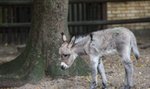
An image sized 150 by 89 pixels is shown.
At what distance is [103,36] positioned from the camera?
25.4ft

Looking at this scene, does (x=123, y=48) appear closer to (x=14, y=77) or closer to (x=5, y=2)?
(x=14, y=77)

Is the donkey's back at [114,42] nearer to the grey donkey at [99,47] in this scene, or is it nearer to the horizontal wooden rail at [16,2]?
the grey donkey at [99,47]

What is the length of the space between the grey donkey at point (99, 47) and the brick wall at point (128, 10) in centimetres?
717

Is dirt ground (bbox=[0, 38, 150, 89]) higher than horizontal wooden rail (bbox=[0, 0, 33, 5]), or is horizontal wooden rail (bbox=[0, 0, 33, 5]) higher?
horizontal wooden rail (bbox=[0, 0, 33, 5])

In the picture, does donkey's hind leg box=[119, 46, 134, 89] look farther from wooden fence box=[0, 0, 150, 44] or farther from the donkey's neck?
wooden fence box=[0, 0, 150, 44]

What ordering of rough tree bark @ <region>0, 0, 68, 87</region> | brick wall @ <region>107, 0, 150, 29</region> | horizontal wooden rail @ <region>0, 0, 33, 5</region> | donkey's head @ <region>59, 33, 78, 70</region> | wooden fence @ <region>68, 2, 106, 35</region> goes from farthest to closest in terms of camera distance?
brick wall @ <region>107, 0, 150, 29</region> < wooden fence @ <region>68, 2, 106, 35</region> < horizontal wooden rail @ <region>0, 0, 33, 5</region> < rough tree bark @ <region>0, 0, 68, 87</region> < donkey's head @ <region>59, 33, 78, 70</region>

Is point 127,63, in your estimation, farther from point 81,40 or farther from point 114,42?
point 81,40

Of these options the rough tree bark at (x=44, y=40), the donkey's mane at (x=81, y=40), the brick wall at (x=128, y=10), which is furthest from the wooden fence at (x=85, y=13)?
the donkey's mane at (x=81, y=40)

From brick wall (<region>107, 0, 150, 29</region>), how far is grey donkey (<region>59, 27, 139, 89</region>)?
23.5 ft

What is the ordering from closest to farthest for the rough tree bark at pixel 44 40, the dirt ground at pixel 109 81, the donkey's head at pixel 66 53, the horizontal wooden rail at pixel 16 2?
1. the donkey's head at pixel 66 53
2. the dirt ground at pixel 109 81
3. the rough tree bark at pixel 44 40
4. the horizontal wooden rail at pixel 16 2

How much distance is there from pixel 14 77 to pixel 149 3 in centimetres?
756

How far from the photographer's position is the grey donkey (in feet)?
24.9

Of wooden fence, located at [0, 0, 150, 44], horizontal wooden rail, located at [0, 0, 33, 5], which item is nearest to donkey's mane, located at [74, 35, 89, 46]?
horizontal wooden rail, located at [0, 0, 33, 5]

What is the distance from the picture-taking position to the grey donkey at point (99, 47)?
7.59 m
